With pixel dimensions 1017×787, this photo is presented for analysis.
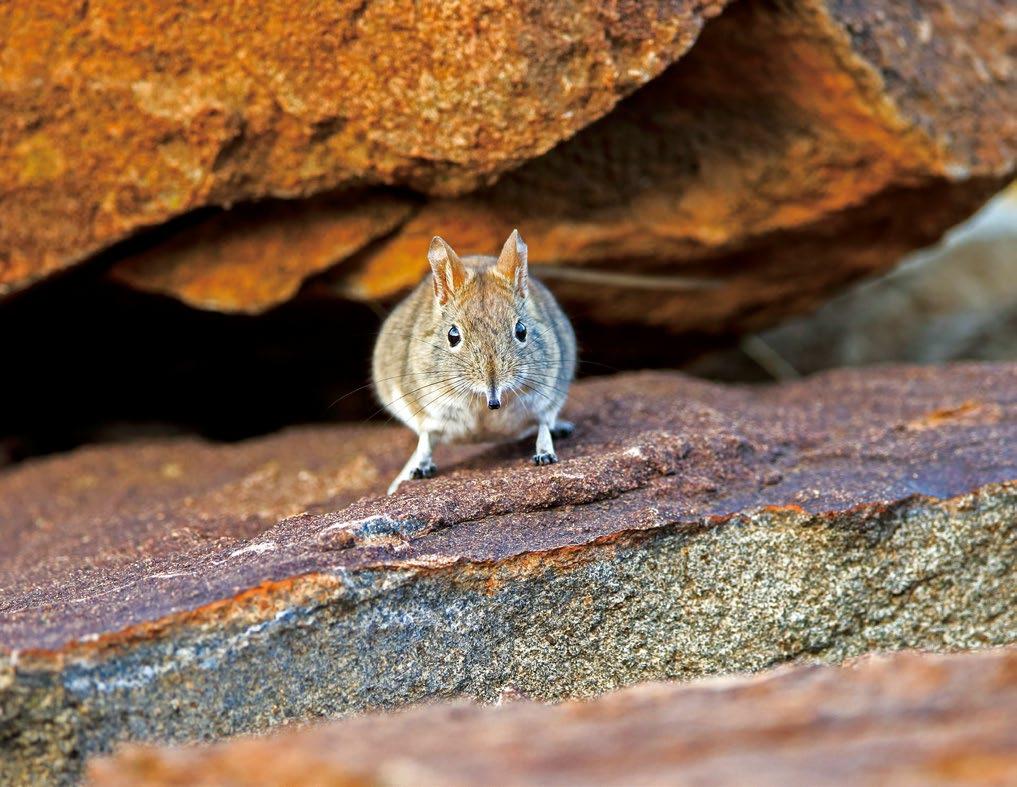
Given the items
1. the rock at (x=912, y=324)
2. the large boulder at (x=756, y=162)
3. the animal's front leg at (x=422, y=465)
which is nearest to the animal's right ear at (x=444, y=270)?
the animal's front leg at (x=422, y=465)

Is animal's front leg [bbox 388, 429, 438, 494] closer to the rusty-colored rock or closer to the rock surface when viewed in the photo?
the rock surface

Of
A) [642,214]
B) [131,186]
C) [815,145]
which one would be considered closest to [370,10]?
[131,186]

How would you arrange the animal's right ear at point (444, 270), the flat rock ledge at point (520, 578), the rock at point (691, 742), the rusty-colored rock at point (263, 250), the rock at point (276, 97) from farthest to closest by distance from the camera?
the rusty-colored rock at point (263, 250)
the rock at point (276, 97)
the animal's right ear at point (444, 270)
the flat rock ledge at point (520, 578)
the rock at point (691, 742)

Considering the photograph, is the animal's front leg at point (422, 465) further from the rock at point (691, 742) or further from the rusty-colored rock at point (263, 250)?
the rock at point (691, 742)

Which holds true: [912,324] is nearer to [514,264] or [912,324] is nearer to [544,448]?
[514,264]

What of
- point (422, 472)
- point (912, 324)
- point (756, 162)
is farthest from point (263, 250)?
Result: point (912, 324)

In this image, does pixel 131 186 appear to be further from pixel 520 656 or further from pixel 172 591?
pixel 520 656
